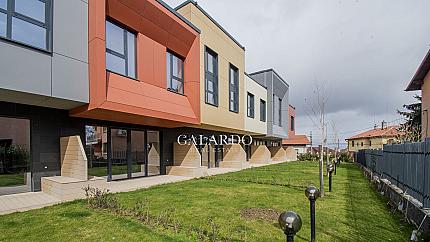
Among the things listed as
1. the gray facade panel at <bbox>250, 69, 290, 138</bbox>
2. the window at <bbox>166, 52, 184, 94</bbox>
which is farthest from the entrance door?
the gray facade panel at <bbox>250, 69, 290, 138</bbox>

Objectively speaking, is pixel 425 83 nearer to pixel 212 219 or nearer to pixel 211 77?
A: pixel 211 77

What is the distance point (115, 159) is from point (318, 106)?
30.8 ft

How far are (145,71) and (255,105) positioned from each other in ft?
47.0

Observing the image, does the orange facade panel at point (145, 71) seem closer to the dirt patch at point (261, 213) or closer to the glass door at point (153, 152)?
the glass door at point (153, 152)

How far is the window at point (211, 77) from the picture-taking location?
16.1 meters

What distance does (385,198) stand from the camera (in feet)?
28.4

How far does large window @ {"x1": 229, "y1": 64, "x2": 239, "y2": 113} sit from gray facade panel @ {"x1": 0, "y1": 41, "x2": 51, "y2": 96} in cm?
1301

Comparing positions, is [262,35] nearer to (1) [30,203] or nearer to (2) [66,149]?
(2) [66,149]

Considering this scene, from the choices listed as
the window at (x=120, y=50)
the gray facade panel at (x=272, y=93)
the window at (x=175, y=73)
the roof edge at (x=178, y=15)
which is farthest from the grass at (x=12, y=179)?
the gray facade panel at (x=272, y=93)

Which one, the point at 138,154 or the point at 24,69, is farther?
the point at 138,154

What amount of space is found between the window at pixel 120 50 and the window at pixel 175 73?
243 cm

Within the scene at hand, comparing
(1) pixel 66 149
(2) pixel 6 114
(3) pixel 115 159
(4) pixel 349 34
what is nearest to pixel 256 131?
(4) pixel 349 34

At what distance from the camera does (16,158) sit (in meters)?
9.57

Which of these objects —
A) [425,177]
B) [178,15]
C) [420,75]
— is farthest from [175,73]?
[420,75]
